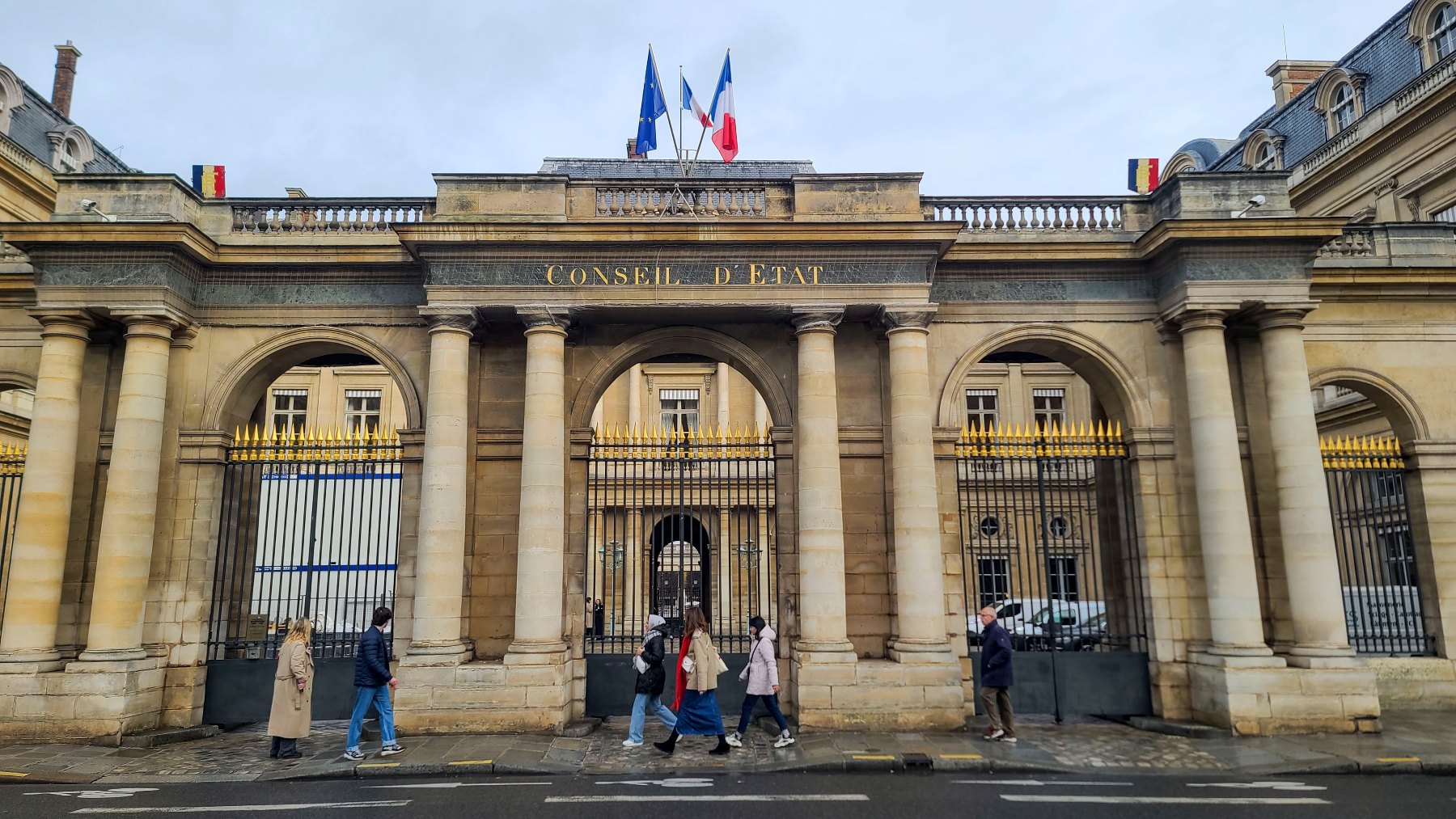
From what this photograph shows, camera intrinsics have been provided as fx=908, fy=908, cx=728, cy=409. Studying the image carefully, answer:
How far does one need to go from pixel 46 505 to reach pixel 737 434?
9.60m

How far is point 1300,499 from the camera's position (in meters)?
12.7

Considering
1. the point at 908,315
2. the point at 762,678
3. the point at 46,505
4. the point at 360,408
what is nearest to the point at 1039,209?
the point at 908,315

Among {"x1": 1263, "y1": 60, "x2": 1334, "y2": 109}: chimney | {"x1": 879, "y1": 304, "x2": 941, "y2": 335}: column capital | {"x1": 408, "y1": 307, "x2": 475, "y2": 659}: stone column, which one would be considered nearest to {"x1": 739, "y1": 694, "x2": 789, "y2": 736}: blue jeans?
{"x1": 408, "y1": 307, "x2": 475, "y2": 659}: stone column

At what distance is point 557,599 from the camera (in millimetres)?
12477

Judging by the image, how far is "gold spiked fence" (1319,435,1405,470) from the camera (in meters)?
14.8

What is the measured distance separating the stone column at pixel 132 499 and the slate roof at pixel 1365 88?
23004 millimetres

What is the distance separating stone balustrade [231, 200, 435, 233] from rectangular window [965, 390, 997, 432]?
2227 centimetres

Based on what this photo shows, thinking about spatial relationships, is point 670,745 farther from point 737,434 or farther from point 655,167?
point 655,167

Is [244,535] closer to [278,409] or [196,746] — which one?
[196,746]

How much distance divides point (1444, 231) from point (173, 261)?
2066cm

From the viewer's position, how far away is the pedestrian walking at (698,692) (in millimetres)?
10516

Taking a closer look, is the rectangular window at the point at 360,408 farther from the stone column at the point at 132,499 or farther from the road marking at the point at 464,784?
the road marking at the point at 464,784

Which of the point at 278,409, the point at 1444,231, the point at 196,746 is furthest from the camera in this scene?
the point at 278,409

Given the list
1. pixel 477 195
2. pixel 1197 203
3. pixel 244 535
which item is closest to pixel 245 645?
pixel 244 535
